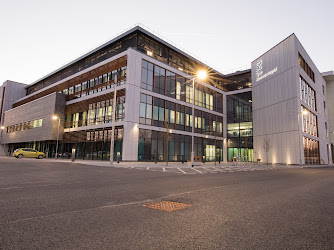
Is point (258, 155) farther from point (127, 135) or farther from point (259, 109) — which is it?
point (127, 135)

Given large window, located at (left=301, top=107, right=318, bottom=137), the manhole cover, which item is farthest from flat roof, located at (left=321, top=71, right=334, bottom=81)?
the manhole cover

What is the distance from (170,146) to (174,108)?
6.52 m

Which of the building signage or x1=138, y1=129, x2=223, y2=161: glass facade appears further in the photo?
the building signage

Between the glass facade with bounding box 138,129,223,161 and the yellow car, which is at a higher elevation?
the glass facade with bounding box 138,129,223,161

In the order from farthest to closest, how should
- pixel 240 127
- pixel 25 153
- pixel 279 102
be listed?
pixel 240 127, pixel 279 102, pixel 25 153

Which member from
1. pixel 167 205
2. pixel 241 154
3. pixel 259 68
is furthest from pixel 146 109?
pixel 167 205

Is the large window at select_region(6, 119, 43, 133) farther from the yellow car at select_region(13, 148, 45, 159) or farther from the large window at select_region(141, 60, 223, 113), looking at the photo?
the large window at select_region(141, 60, 223, 113)

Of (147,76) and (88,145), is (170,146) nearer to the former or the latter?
(147,76)

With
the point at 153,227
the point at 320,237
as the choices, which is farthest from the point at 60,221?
the point at 320,237

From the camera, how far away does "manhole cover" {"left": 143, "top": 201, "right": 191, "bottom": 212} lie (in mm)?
4905

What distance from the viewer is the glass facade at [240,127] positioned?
46125 mm

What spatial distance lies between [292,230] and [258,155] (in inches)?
1673

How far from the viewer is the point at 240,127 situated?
47500mm

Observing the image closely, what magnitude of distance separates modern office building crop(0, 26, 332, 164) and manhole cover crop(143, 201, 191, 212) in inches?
901
